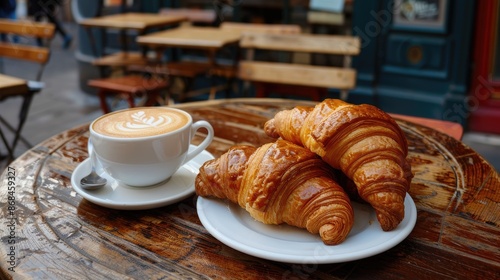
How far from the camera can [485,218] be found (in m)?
1.12

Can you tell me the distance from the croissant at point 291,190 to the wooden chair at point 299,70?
2.11 meters

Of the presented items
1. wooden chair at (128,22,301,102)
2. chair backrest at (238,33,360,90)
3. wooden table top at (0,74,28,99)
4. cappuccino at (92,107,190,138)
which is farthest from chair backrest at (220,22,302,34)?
cappuccino at (92,107,190,138)

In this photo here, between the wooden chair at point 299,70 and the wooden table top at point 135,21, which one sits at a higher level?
the wooden table top at point 135,21

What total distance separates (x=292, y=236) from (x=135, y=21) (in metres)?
4.08

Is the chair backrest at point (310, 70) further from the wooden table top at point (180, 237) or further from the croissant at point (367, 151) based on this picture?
the croissant at point (367, 151)

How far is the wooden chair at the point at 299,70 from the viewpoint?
311 centimetres

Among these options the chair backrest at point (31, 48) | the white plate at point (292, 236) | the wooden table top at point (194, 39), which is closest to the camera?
the white plate at point (292, 236)

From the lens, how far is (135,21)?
15.5 ft

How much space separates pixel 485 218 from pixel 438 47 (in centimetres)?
353

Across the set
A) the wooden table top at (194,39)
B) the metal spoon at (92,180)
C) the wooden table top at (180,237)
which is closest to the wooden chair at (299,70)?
the wooden table top at (194,39)

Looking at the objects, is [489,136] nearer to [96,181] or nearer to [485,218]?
[485,218]

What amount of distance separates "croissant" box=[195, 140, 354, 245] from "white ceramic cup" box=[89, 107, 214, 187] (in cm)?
17

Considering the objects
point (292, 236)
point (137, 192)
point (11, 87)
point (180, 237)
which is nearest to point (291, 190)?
point (292, 236)

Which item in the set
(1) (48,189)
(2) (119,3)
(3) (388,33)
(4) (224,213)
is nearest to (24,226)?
(1) (48,189)
